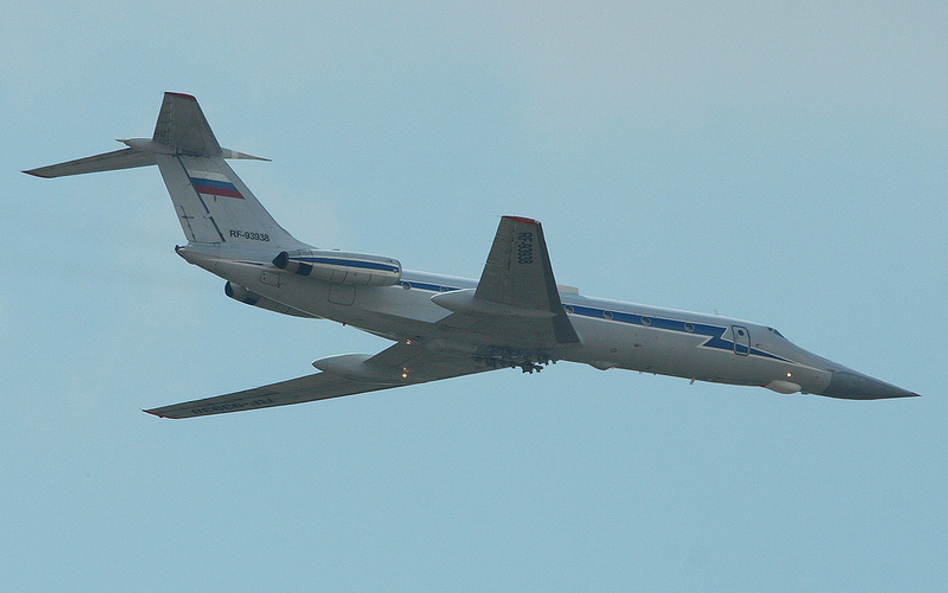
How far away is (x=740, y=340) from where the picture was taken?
31641 mm

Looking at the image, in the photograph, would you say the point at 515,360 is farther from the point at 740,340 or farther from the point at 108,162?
the point at 108,162

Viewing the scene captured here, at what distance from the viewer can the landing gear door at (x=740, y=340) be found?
31.6m

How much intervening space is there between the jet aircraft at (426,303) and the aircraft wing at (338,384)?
0.07m

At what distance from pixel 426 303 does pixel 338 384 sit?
660 cm

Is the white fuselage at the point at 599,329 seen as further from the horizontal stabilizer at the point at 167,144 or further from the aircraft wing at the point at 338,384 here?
the horizontal stabilizer at the point at 167,144

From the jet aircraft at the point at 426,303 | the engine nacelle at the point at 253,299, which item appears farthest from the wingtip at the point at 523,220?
the engine nacelle at the point at 253,299

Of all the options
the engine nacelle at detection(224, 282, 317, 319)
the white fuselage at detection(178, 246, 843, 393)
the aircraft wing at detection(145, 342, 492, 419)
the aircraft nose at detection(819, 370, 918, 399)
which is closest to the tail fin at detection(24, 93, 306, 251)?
the white fuselage at detection(178, 246, 843, 393)

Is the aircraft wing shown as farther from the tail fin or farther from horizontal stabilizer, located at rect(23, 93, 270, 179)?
horizontal stabilizer, located at rect(23, 93, 270, 179)

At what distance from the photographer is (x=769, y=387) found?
107 ft

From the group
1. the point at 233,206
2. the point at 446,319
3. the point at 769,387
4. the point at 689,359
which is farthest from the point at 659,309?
the point at 233,206

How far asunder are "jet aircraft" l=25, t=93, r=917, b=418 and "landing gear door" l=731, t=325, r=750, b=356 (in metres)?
0.03

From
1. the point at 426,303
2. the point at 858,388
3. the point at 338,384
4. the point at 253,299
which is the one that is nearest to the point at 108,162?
the point at 253,299

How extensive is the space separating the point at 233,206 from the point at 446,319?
547 cm

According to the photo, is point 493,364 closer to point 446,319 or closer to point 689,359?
point 446,319
